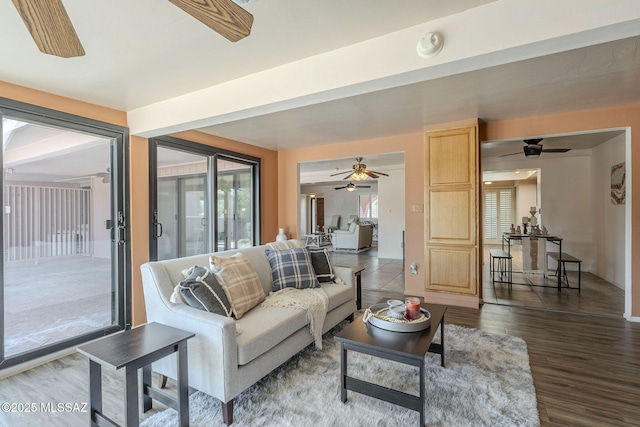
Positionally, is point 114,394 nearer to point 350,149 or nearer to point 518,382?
point 518,382

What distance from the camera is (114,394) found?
7.09 feet

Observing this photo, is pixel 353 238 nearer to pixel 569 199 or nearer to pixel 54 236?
pixel 569 199

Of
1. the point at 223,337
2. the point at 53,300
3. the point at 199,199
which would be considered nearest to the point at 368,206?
the point at 199,199

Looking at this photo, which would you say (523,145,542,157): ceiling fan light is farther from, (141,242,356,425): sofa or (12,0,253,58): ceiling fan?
(12,0,253,58): ceiling fan

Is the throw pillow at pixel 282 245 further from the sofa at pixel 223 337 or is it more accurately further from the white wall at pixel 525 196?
the white wall at pixel 525 196

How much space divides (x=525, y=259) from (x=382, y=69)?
4.88 metres

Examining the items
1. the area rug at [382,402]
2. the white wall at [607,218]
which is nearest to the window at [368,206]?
the white wall at [607,218]

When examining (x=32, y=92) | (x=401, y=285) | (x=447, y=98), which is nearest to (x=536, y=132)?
(x=447, y=98)

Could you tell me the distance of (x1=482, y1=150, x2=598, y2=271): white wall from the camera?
6012mm

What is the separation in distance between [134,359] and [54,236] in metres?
2.29

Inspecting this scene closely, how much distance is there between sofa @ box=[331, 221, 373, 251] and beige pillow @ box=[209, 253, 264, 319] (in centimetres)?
697

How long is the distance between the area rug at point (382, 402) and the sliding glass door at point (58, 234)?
73.4 inches

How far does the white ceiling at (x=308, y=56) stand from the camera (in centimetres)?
170

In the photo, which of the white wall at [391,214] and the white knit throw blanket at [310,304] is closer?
the white knit throw blanket at [310,304]
